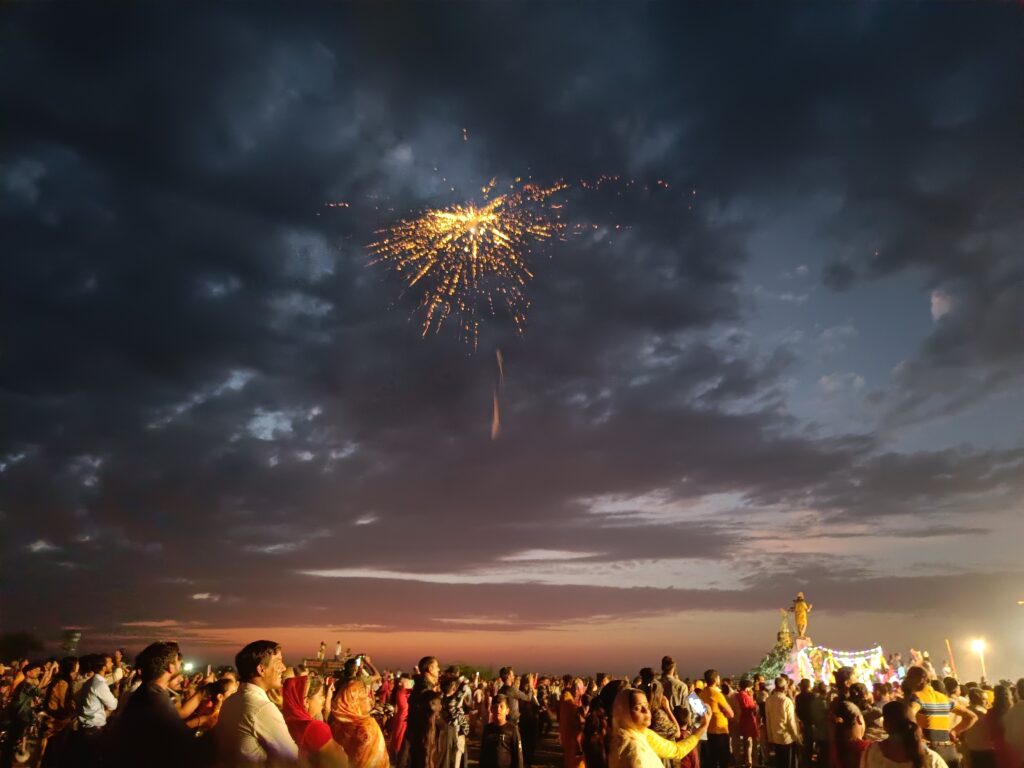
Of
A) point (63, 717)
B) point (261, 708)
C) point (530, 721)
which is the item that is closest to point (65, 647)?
point (63, 717)

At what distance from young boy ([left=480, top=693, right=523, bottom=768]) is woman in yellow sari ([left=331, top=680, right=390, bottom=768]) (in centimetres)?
264

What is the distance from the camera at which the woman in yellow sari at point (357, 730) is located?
558cm

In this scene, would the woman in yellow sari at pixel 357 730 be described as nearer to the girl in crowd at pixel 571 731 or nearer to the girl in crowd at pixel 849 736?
the girl in crowd at pixel 571 731

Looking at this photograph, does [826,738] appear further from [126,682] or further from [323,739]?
→ [126,682]

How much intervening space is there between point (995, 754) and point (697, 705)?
3.79 m

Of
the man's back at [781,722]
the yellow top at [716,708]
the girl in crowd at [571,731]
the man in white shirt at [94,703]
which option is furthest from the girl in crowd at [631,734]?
the man's back at [781,722]

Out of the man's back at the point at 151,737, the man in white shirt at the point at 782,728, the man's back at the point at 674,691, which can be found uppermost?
the man's back at the point at 151,737

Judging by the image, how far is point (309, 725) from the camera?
5.14m

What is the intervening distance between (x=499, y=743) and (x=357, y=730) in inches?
118

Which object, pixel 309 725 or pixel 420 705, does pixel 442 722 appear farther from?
pixel 309 725

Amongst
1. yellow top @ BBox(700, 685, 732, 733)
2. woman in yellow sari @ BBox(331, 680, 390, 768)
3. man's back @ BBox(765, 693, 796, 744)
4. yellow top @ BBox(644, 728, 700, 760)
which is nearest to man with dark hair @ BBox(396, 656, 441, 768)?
woman in yellow sari @ BBox(331, 680, 390, 768)

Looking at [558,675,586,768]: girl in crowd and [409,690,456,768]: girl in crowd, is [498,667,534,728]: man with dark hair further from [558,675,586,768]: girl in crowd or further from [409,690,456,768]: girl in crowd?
[409,690,456,768]: girl in crowd

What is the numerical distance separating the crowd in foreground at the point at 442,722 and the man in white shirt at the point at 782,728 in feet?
0.09

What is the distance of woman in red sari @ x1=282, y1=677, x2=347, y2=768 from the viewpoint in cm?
487
